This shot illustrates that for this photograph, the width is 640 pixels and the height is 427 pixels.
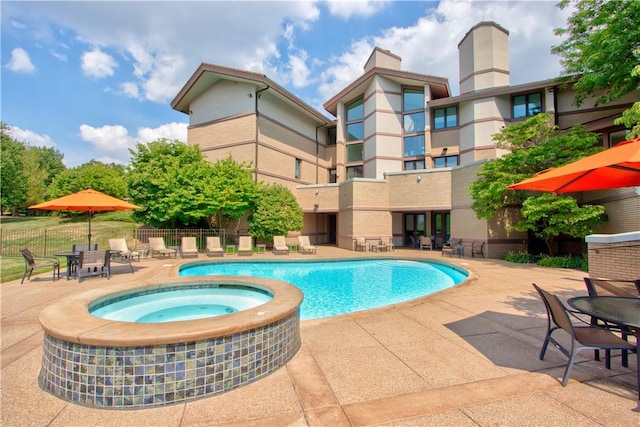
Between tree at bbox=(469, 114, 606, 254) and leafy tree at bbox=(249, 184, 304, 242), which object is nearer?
tree at bbox=(469, 114, 606, 254)

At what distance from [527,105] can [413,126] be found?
7279 millimetres

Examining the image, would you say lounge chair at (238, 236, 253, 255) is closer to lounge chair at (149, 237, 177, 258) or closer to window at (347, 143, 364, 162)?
lounge chair at (149, 237, 177, 258)

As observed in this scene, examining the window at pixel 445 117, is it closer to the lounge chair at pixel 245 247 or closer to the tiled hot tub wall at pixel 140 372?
the lounge chair at pixel 245 247

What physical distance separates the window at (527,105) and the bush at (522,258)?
11.1 m

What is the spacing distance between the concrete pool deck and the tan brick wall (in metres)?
4.35

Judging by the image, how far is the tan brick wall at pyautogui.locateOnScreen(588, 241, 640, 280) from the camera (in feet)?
24.0

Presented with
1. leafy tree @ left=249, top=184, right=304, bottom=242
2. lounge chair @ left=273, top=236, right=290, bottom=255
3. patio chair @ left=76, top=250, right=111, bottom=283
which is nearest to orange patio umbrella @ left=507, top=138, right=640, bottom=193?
patio chair @ left=76, top=250, right=111, bottom=283

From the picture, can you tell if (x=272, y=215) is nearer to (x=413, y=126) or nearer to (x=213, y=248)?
(x=213, y=248)

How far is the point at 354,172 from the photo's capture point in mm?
23828

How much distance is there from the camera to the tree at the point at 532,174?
11227mm

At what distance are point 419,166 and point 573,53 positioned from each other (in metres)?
10.1

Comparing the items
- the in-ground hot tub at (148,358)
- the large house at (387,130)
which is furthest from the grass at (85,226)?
the in-ground hot tub at (148,358)

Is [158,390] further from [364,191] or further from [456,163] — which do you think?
[456,163]

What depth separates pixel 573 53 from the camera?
1515cm
